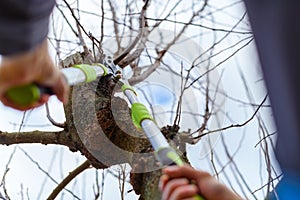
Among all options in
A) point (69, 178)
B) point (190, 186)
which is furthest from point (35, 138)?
point (190, 186)

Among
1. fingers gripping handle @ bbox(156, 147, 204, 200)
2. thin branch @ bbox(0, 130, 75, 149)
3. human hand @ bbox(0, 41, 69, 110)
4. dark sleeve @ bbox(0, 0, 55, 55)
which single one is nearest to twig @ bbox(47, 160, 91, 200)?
thin branch @ bbox(0, 130, 75, 149)

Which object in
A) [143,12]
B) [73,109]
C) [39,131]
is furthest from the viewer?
[143,12]

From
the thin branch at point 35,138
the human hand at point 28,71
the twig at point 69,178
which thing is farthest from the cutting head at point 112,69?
the human hand at point 28,71

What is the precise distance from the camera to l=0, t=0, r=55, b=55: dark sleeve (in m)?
0.53

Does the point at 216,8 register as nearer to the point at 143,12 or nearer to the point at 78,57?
the point at 143,12

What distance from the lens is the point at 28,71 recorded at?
1.96ft

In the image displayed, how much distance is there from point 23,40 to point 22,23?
2 cm

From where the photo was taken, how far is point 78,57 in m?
1.45

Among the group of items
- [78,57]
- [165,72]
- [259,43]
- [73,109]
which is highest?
[165,72]

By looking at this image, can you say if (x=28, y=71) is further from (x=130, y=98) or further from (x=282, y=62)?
(x=130, y=98)

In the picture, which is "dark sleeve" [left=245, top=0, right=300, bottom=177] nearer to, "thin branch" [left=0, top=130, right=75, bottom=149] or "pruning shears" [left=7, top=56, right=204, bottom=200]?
"pruning shears" [left=7, top=56, right=204, bottom=200]

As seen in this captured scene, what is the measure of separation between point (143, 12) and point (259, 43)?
3.90 feet

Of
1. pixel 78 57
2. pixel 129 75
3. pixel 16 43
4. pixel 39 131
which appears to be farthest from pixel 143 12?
pixel 16 43

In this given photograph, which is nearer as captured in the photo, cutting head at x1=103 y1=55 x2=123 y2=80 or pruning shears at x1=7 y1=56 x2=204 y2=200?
pruning shears at x1=7 y1=56 x2=204 y2=200
